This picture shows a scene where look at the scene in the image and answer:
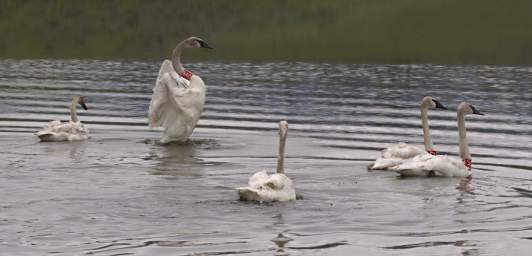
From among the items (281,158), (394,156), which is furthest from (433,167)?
(281,158)

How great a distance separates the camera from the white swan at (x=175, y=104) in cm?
2894

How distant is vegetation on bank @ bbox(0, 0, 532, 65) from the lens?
89.6 meters

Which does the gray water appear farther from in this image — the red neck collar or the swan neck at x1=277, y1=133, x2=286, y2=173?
the red neck collar

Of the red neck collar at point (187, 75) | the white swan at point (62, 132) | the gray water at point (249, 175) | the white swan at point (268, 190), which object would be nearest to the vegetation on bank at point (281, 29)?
the gray water at point (249, 175)

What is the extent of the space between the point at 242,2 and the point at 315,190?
4567 inches

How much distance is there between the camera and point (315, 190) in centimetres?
2138

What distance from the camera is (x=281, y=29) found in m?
116

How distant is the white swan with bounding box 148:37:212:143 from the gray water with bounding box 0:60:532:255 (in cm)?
62

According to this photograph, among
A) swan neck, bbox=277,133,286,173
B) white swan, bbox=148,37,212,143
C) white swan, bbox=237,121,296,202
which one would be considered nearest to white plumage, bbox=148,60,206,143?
white swan, bbox=148,37,212,143

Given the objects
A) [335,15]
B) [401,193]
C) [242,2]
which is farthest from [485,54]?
[401,193]

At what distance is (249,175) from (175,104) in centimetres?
633

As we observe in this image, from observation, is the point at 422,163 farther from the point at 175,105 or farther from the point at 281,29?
the point at 281,29

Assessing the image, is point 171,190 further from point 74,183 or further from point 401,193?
point 401,193

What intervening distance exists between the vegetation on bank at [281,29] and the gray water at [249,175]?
134 ft
